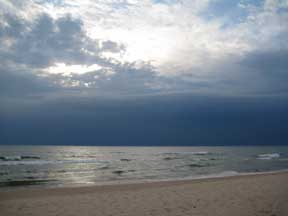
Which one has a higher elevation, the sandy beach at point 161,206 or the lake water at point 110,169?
the sandy beach at point 161,206

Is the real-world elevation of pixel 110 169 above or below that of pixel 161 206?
below

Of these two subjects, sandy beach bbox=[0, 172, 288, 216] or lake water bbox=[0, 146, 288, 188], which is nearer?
sandy beach bbox=[0, 172, 288, 216]

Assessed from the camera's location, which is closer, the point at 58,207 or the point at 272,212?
the point at 272,212

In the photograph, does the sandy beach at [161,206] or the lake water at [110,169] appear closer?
the sandy beach at [161,206]

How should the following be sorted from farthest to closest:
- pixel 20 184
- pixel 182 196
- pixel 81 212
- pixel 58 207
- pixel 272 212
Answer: pixel 20 184 < pixel 182 196 < pixel 58 207 < pixel 81 212 < pixel 272 212

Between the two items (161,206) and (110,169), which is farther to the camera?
(110,169)

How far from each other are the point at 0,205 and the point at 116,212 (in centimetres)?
500

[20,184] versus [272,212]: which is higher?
[272,212]

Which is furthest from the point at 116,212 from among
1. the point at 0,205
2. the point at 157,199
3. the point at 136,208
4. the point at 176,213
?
the point at 0,205

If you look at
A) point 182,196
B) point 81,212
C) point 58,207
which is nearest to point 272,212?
point 182,196

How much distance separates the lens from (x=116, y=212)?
883cm

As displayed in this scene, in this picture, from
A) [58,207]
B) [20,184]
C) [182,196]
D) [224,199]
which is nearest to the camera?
[58,207]

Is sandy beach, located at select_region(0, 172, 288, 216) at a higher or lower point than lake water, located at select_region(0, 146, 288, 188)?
higher

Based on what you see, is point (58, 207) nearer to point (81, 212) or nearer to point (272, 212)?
point (81, 212)
